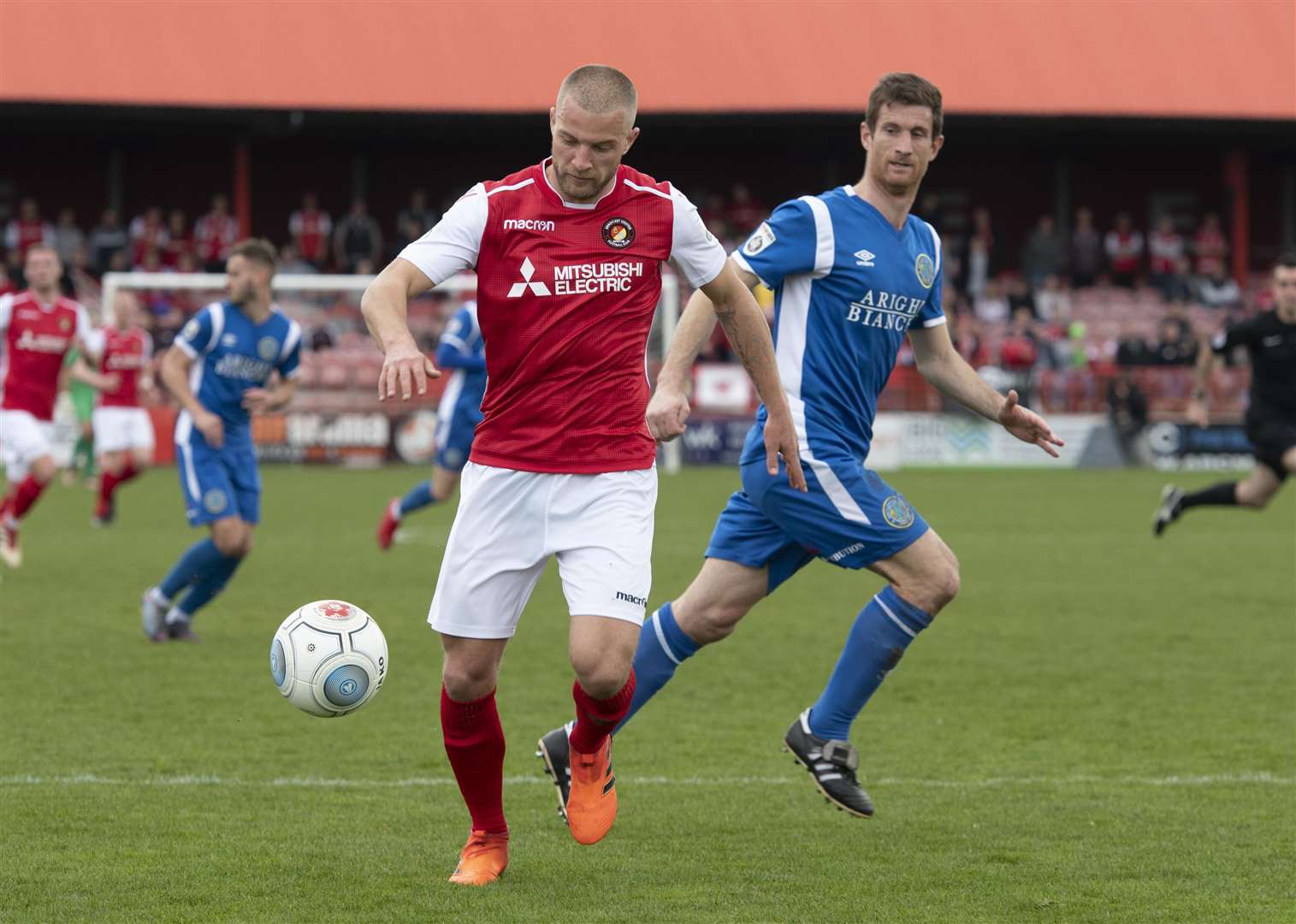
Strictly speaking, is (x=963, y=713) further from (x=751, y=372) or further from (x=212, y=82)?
(x=212, y=82)

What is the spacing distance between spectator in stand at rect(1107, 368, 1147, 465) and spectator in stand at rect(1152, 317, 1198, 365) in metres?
0.79

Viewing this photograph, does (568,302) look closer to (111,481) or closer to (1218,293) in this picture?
(111,481)

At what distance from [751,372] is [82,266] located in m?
26.8

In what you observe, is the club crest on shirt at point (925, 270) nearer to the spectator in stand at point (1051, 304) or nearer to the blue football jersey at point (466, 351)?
the blue football jersey at point (466, 351)

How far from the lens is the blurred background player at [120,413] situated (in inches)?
658

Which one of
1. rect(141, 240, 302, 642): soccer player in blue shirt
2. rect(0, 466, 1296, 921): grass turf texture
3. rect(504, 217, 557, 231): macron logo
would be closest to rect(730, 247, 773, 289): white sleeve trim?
rect(504, 217, 557, 231): macron logo

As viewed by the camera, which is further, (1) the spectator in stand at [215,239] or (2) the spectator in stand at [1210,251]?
(2) the spectator in stand at [1210,251]

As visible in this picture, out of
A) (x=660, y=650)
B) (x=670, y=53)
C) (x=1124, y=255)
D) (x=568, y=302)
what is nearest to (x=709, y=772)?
(x=660, y=650)

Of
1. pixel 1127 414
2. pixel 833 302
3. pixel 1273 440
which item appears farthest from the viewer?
pixel 1127 414

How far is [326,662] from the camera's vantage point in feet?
17.3

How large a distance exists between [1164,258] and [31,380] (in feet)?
77.2

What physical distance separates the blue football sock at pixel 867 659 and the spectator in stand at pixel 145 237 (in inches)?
1015

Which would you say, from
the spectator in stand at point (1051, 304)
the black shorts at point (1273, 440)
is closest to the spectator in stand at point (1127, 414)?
the spectator in stand at point (1051, 304)

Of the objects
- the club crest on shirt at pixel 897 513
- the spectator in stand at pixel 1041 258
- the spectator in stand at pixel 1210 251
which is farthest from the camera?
the spectator in stand at pixel 1210 251
